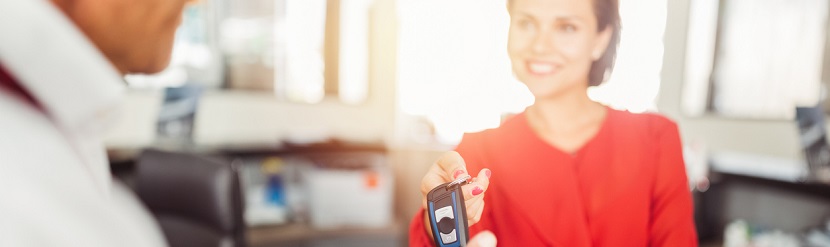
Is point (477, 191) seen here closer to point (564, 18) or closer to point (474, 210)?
point (474, 210)

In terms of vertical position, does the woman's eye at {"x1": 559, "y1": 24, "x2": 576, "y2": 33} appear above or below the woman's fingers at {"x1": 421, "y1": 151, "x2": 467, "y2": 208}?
above

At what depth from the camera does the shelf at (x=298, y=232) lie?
7.73 feet

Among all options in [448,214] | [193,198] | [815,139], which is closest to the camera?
[448,214]

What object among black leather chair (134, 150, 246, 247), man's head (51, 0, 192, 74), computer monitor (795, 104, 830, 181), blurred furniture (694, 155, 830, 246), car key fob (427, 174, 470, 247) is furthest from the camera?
black leather chair (134, 150, 246, 247)

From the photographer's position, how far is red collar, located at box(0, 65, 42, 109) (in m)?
0.40

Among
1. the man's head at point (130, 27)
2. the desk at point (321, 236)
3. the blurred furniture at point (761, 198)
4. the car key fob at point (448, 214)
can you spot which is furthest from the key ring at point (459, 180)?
the desk at point (321, 236)

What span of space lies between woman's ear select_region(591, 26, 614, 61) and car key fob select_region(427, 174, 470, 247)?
129mm

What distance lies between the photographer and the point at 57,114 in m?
0.43

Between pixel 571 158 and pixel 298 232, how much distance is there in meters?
2.12

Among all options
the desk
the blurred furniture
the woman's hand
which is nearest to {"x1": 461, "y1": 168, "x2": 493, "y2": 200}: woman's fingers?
the woman's hand

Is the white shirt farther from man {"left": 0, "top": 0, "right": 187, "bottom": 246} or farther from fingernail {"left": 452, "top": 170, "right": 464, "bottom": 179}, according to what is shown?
fingernail {"left": 452, "top": 170, "right": 464, "bottom": 179}

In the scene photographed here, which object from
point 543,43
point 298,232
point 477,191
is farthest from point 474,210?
point 298,232

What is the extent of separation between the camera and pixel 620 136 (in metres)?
0.39

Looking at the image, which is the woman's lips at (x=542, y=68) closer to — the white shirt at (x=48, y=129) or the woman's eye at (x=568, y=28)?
the woman's eye at (x=568, y=28)
